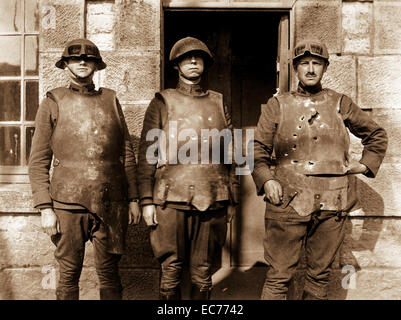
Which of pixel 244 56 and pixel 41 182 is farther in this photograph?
Result: pixel 244 56

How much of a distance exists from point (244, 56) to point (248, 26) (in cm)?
34

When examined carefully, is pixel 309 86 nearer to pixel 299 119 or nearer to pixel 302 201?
pixel 299 119

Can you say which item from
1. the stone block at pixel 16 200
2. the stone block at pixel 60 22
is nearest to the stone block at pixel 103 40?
the stone block at pixel 60 22

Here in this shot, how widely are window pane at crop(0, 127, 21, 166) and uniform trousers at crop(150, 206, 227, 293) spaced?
6.02 feet

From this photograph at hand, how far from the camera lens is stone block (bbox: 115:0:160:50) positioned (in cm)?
429

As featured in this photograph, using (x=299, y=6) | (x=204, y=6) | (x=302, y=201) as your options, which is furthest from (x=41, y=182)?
(x=299, y=6)

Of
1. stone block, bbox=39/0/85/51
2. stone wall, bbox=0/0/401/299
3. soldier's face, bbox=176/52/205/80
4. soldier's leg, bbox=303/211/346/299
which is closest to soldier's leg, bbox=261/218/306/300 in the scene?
soldier's leg, bbox=303/211/346/299

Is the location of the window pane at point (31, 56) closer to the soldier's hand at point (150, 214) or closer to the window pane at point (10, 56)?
the window pane at point (10, 56)

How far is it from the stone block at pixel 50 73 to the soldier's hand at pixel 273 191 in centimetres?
205

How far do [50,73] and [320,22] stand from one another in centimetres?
243

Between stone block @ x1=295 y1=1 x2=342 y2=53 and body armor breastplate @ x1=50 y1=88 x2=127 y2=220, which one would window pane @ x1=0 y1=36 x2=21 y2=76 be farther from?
stone block @ x1=295 y1=1 x2=342 y2=53

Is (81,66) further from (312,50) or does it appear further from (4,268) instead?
(4,268)

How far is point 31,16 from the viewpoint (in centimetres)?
457

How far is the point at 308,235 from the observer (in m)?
3.56
